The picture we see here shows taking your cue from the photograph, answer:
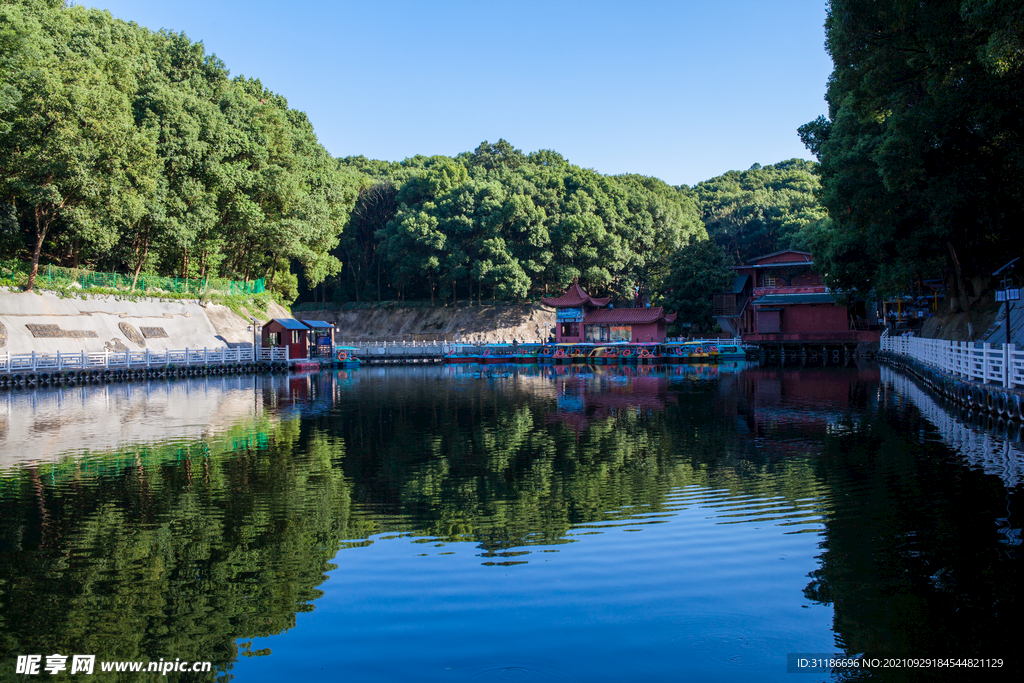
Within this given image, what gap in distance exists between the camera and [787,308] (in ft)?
194

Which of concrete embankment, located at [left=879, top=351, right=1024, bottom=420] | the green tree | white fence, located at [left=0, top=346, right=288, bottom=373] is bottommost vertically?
concrete embankment, located at [left=879, top=351, right=1024, bottom=420]

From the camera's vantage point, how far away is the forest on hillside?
3766cm

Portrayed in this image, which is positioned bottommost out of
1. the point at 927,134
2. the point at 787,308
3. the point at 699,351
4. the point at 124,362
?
the point at 699,351

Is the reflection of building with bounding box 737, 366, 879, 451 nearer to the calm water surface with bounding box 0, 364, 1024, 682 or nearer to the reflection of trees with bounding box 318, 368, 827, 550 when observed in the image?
the calm water surface with bounding box 0, 364, 1024, 682

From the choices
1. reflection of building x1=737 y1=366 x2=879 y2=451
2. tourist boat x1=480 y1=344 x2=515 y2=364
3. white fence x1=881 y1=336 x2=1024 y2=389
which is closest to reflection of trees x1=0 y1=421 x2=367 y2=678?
reflection of building x1=737 y1=366 x2=879 y2=451

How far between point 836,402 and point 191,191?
38686mm

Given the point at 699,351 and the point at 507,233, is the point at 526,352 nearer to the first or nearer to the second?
the point at 699,351

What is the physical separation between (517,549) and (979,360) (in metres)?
16.9

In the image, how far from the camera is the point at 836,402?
24375 millimetres

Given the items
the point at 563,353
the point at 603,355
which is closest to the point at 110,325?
the point at 563,353

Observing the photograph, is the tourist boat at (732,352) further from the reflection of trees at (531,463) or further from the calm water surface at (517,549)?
the calm water surface at (517,549)

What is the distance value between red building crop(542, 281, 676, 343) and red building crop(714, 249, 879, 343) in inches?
268

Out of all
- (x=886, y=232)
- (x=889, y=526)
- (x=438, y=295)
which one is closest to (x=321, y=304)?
(x=438, y=295)

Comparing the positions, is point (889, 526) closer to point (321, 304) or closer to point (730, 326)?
point (730, 326)
